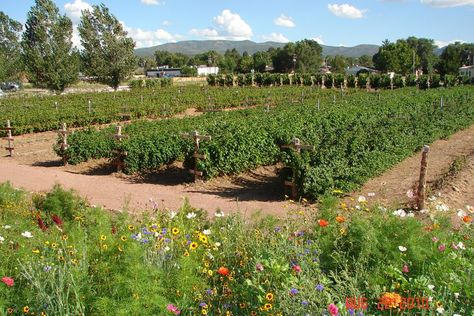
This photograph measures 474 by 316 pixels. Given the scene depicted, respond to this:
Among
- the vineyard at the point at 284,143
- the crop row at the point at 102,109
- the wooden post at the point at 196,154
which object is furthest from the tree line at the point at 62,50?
the wooden post at the point at 196,154

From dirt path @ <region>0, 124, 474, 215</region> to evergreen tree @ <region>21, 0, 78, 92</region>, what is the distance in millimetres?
33965

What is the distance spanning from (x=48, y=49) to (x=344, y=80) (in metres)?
37.9

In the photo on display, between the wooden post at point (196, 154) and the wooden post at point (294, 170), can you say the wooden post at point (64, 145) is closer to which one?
the wooden post at point (196, 154)

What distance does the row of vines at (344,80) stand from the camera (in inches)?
2299

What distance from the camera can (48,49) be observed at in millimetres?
49562

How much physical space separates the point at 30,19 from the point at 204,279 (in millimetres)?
53553

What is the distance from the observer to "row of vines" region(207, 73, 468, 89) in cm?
5841

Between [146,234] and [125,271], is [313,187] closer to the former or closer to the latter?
[146,234]

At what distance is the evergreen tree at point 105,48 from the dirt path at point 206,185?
131 feet

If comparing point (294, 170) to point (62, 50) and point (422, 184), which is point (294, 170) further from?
point (62, 50)

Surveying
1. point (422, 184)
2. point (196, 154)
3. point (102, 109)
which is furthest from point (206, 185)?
point (102, 109)

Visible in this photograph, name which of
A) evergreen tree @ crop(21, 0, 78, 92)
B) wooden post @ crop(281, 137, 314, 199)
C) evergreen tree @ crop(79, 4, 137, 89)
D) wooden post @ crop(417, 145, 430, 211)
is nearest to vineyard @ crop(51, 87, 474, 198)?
wooden post @ crop(281, 137, 314, 199)

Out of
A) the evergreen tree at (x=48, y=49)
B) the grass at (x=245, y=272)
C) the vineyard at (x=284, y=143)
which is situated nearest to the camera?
the grass at (x=245, y=272)

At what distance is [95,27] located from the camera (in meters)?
58.7
